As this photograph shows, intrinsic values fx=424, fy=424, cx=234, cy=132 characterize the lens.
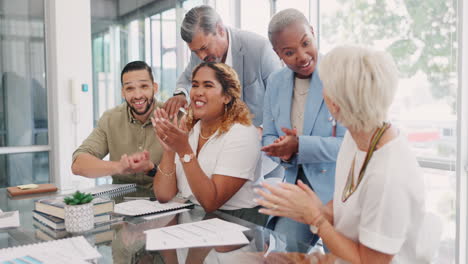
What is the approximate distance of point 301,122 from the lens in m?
2.09

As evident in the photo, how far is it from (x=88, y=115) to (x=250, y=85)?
2.52 metres

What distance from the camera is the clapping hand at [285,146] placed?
6.06 feet

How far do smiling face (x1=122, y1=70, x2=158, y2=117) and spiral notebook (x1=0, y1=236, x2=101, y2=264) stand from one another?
1294mm

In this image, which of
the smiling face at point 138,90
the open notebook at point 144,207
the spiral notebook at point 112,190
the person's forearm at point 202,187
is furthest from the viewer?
the smiling face at point 138,90

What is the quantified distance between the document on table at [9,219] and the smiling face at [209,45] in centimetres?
130

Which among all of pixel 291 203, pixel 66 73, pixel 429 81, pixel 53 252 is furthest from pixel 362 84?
pixel 66 73

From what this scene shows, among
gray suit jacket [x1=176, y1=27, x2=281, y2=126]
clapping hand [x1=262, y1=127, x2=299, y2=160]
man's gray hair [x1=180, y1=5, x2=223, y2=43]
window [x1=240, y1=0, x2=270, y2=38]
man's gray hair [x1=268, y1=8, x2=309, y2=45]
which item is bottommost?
clapping hand [x1=262, y1=127, x2=299, y2=160]

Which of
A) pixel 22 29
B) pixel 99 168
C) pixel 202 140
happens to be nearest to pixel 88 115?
pixel 22 29

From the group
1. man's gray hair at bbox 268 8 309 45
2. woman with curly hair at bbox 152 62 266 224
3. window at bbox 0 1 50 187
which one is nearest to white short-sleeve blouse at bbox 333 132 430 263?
woman with curly hair at bbox 152 62 266 224

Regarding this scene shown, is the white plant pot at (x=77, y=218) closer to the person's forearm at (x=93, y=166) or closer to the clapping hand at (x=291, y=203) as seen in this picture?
the clapping hand at (x=291, y=203)

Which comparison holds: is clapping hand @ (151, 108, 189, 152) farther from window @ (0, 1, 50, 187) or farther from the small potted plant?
window @ (0, 1, 50, 187)

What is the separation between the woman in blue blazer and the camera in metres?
1.87

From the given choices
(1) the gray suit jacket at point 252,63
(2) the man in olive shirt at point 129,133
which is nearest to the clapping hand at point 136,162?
(2) the man in olive shirt at point 129,133

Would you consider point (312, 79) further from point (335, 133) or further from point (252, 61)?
point (252, 61)
